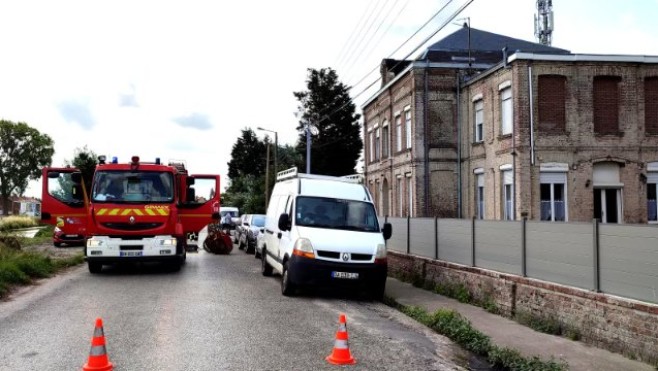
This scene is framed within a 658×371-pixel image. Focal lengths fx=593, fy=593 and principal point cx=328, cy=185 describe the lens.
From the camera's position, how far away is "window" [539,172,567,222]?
23.5 metres

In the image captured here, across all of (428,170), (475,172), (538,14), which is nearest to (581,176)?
(475,172)

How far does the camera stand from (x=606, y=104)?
23828mm

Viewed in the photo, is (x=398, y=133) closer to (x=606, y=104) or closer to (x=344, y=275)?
(x=606, y=104)

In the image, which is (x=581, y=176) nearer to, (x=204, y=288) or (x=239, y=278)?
(x=239, y=278)

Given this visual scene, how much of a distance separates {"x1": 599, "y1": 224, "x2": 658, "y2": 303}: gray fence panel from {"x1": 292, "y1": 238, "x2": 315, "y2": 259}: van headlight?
5222 mm

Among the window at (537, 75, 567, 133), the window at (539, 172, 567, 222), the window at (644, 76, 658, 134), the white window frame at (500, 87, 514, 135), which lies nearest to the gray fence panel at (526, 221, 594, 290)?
the window at (539, 172, 567, 222)

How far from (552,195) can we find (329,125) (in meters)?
39.1

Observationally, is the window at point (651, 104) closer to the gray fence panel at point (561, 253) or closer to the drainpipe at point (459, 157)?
the drainpipe at point (459, 157)

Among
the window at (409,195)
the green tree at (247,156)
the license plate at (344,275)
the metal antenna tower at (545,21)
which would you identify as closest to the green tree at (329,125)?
the green tree at (247,156)

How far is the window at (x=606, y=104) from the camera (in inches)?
935

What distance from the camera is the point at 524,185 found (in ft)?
76.1

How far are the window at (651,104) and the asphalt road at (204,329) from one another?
57.5 ft

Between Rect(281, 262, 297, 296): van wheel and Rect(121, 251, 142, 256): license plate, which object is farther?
Rect(121, 251, 142, 256): license plate

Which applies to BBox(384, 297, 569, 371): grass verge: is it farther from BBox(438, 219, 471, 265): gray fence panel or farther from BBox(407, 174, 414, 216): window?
BBox(407, 174, 414, 216): window
